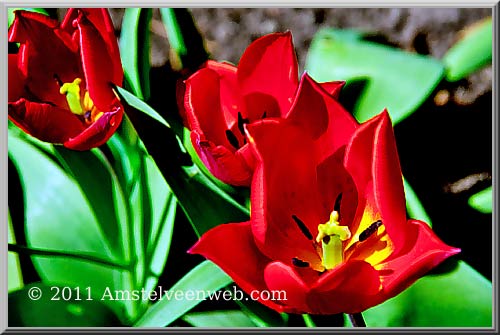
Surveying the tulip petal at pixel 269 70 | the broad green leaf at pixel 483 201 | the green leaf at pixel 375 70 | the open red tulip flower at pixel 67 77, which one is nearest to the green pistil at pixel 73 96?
the open red tulip flower at pixel 67 77

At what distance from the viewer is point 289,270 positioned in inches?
37.4

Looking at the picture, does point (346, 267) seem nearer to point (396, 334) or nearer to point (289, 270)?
point (289, 270)

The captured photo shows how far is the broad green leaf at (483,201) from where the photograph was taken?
1.14m

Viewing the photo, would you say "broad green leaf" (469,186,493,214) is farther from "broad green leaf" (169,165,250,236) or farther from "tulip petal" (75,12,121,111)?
"tulip petal" (75,12,121,111)

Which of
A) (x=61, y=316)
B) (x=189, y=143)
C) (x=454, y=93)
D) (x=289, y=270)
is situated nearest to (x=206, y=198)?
(x=189, y=143)

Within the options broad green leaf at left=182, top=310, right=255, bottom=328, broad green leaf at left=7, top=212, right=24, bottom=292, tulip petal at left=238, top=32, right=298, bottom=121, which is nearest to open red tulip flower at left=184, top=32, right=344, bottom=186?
tulip petal at left=238, top=32, right=298, bottom=121

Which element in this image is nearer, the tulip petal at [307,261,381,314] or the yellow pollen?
the tulip petal at [307,261,381,314]

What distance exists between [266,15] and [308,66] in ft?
0.32

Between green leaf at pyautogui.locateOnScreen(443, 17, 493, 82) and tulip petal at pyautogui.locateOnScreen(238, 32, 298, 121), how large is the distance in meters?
0.23

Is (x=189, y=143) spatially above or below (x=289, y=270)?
above

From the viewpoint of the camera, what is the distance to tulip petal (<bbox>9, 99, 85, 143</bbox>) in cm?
105

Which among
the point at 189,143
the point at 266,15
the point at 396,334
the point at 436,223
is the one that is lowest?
the point at 396,334

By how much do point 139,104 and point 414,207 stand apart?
41cm

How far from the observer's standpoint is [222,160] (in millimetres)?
1026
